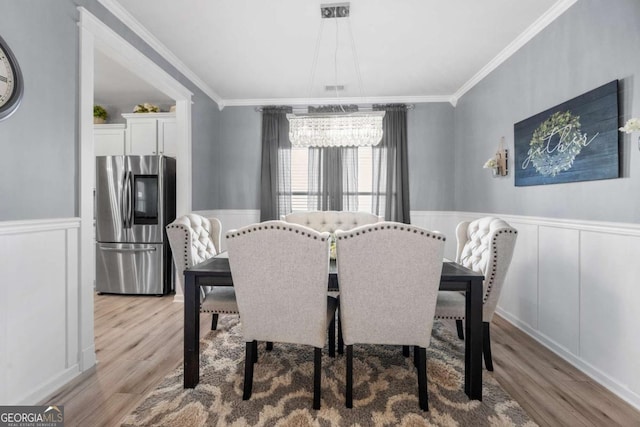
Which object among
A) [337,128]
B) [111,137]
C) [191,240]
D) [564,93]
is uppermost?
[111,137]

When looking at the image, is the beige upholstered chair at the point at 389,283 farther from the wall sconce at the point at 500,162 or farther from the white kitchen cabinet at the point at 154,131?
the white kitchen cabinet at the point at 154,131

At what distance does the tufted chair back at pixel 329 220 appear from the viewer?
3598mm

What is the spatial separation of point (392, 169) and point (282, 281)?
3.07 m

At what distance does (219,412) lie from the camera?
166 cm

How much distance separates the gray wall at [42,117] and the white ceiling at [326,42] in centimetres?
64

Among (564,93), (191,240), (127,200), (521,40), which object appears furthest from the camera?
(127,200)

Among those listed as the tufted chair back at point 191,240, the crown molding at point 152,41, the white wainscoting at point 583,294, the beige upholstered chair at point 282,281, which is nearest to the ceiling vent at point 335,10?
the crown molding at point 152,41

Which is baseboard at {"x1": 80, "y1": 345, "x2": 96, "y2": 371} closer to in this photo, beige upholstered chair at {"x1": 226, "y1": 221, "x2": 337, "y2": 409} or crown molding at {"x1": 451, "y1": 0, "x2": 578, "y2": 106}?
beige upholstered chair at {"x1": 226, "y1": 221, "x2": 337, "y2": 409}

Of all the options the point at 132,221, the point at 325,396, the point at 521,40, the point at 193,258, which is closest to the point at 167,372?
the point at 193,258

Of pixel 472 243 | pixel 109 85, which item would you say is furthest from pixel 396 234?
pixel 109 85

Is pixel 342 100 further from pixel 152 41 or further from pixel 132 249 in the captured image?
pixel 132 249

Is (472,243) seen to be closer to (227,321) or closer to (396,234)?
(396,234)

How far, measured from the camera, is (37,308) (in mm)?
1775

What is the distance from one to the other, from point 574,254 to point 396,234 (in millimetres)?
1576
